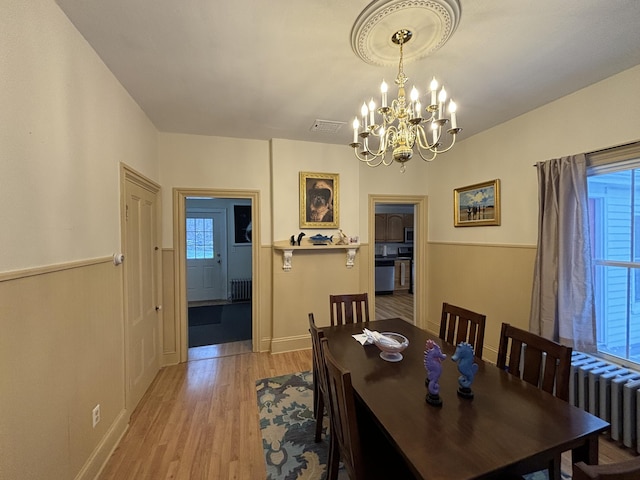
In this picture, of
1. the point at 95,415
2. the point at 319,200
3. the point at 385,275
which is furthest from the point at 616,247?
the point at 385,275

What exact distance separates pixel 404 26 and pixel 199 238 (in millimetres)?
5732

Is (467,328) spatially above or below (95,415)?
above

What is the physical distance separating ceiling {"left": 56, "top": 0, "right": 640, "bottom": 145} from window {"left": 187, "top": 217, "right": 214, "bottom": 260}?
3.68 metres

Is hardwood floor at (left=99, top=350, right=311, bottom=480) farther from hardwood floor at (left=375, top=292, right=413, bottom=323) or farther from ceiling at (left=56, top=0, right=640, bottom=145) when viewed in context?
ceiling at (left=56, top=0, right=640, bottom=145)

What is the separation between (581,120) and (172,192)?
13.5 feet

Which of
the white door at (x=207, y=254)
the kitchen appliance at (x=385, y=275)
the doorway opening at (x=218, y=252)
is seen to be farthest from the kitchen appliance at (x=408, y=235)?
the white door at (x=207, y=254)

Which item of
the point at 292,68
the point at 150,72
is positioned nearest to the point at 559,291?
the point at 292,68

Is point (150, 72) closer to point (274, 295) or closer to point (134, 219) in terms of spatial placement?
point (134, 219)

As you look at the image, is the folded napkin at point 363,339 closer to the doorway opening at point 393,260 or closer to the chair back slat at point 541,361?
the chair back slat at point 541,361

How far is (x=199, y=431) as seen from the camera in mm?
2055

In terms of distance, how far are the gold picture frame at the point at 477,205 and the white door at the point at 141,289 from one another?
3.71 meters

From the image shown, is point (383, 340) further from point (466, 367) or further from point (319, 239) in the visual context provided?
point (319, 239)

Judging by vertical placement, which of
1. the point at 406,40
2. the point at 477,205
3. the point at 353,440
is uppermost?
the point at 406,40

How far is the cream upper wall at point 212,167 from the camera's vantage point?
10.5 ft
